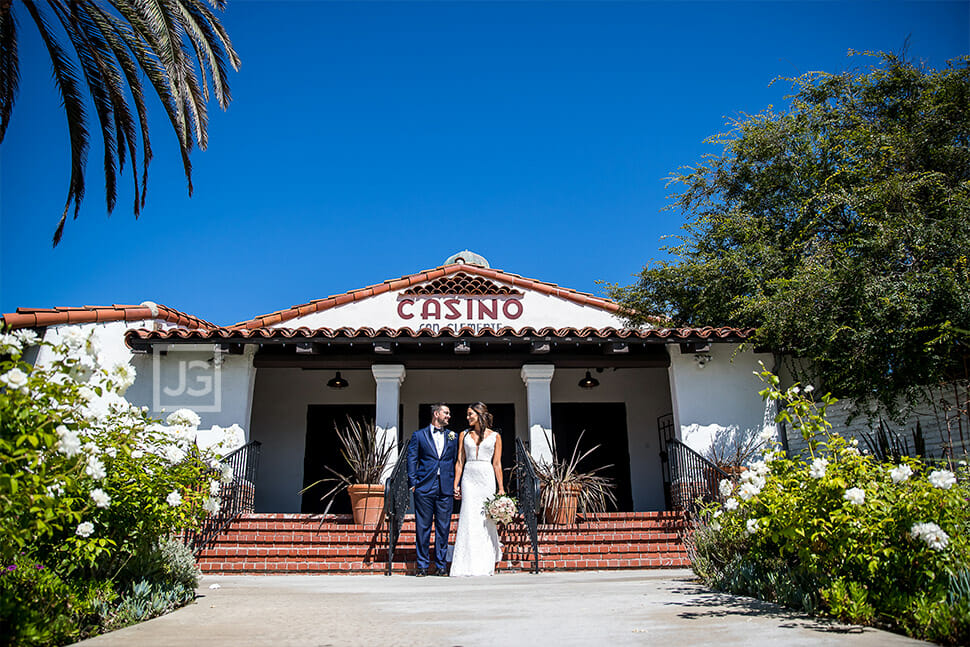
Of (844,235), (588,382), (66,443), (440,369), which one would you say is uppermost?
(844,235)

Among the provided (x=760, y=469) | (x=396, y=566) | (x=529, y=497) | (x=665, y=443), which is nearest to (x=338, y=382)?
(x=396, y=566)

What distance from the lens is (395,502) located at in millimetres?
7797

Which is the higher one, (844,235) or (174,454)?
(844,235)

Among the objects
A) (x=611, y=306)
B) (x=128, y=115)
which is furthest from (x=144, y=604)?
(x=611, y=306)

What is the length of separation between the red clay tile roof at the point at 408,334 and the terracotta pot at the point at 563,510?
225 centimetres

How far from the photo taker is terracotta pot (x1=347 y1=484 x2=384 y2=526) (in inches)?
340

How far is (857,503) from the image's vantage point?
11.8 ft

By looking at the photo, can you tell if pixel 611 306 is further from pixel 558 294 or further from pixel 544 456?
pixel 544 456

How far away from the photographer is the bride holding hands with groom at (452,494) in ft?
22.9

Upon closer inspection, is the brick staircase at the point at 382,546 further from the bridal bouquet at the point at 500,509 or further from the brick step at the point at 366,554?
the bridal bouquet at the point at 500,509

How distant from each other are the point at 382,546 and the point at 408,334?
117 inches

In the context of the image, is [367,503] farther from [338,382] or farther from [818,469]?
[818,469]

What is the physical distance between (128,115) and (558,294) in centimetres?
788

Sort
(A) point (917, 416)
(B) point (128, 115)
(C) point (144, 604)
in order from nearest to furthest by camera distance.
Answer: (C) point (144, 604)
(B) point (128, 115)
(A) point (917, 416)
